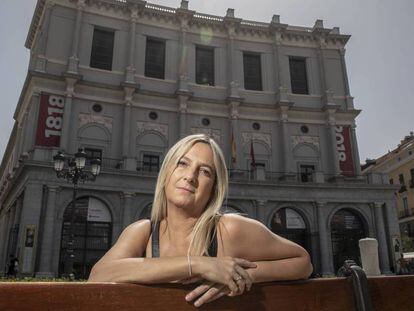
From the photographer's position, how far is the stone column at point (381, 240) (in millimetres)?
25781

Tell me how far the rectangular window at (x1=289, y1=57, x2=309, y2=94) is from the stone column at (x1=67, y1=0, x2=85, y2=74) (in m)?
17.0

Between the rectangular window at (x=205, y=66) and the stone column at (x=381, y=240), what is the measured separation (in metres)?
15.4

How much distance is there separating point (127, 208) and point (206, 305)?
22201 mm

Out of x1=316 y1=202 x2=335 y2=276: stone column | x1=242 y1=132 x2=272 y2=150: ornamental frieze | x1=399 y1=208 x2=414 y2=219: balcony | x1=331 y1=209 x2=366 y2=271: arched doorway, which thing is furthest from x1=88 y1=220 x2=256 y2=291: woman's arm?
x1=399 y1=208 x2=414 y2=219: balcony

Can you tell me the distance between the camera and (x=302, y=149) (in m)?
29.8

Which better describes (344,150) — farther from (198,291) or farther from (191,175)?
(198,291)

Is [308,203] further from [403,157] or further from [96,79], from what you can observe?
[403,157]

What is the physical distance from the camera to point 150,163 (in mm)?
26547

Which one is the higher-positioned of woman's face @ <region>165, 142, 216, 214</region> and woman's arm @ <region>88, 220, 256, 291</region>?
woman's face @ <region>165, 142, 216, 214</region>

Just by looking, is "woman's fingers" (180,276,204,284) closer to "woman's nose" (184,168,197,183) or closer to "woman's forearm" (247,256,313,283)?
"woman's forearm" (247,256,313,283)

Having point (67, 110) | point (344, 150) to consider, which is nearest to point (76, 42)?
point (67, 110)

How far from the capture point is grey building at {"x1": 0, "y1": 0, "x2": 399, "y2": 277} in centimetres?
2266

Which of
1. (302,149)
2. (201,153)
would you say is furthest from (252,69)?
(201,153)

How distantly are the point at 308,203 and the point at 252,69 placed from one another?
12.2 meters
